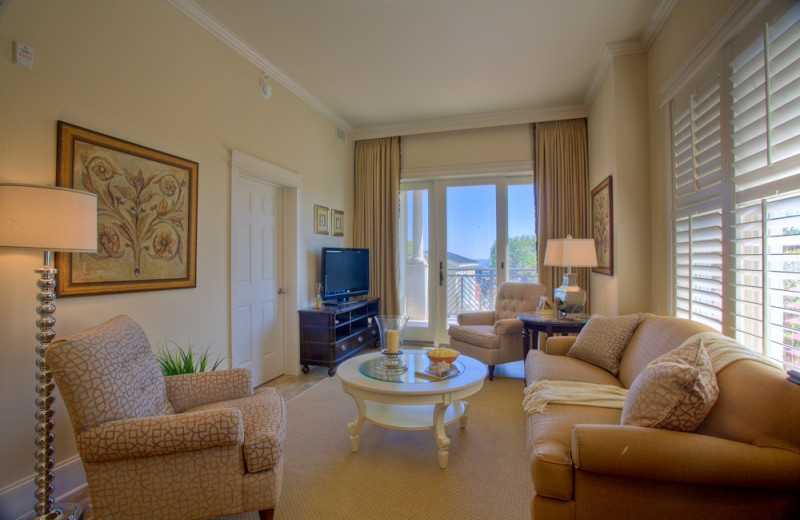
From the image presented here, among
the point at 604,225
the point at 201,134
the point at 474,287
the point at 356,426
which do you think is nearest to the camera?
the point at 356,426

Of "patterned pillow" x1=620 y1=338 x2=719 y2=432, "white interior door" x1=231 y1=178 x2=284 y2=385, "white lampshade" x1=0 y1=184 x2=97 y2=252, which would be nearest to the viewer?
"patterned pillow" x1=620 y1=338 x2=719 y2=432

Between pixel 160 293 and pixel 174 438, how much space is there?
1302 mm

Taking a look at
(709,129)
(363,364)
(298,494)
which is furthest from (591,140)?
(298,494)

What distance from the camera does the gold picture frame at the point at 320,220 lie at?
4168mm

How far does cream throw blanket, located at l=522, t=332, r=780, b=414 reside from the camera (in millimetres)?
1435

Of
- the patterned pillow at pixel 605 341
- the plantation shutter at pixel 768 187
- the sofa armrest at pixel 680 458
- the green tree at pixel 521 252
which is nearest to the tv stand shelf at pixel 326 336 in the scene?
the green tree at pixel 521 252

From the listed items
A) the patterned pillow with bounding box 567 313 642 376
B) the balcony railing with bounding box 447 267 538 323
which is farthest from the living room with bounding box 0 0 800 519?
the balcony railing with bounding box 447 267 538 323

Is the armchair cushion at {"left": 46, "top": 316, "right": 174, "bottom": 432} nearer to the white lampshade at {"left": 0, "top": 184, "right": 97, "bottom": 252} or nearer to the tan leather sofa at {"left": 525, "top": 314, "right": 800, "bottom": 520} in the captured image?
the white lampshade at {"left": 0, "top": 184, "right": 97, "bottom": 252}

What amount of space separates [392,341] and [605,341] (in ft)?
4.71

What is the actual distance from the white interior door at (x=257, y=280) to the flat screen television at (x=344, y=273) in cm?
50

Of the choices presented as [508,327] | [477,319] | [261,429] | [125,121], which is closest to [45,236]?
[125,121]

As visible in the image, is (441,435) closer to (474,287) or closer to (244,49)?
(474,287)

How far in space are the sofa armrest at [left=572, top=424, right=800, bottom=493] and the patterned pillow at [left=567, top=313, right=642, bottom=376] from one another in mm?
1192

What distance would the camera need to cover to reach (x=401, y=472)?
6.63 feet
